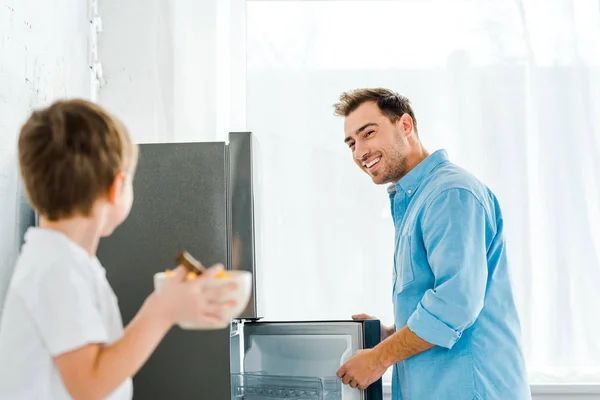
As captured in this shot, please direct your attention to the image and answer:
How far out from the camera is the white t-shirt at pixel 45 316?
0.75 m

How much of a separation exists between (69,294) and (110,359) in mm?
83

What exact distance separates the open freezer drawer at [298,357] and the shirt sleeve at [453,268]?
21 cm

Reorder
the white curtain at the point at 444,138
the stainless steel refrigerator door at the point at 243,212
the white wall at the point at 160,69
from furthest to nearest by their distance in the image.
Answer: the white curtain at the point at 444,138
the white wall at the point at 160,69
the stainless steel refrigerator door at the point at 243,212

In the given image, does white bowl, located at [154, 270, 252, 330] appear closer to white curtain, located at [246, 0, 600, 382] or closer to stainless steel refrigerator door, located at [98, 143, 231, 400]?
stainless steel refrigerator door, located at [98, 143, 231, 400]

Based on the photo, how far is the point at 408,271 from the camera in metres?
1.65

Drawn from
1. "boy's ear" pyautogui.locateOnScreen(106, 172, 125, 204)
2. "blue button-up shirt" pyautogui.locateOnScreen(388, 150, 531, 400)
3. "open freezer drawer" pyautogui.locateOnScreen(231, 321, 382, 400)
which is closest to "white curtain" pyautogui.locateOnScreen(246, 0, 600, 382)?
"open freezer drawer" pyautogui.locateOnScreen(231, 321, 382, 400)

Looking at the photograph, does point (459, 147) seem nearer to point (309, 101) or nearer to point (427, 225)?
point (309, 101)

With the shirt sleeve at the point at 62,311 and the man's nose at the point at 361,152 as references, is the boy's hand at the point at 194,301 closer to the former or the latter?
the shirt sleeve at the point at 62,311

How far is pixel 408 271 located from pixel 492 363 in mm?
277

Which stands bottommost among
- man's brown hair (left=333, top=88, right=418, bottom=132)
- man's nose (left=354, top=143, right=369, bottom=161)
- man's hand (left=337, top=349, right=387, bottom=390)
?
man's hand (left=337, top=349, right=387, bottom=390)

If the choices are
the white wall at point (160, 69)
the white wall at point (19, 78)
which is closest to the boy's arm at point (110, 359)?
the white wall at point (19, 78)

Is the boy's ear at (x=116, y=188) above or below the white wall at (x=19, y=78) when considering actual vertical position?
below

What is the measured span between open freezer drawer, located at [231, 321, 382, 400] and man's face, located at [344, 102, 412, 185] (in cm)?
43

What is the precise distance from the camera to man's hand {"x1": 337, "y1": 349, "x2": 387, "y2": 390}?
5.31ft
